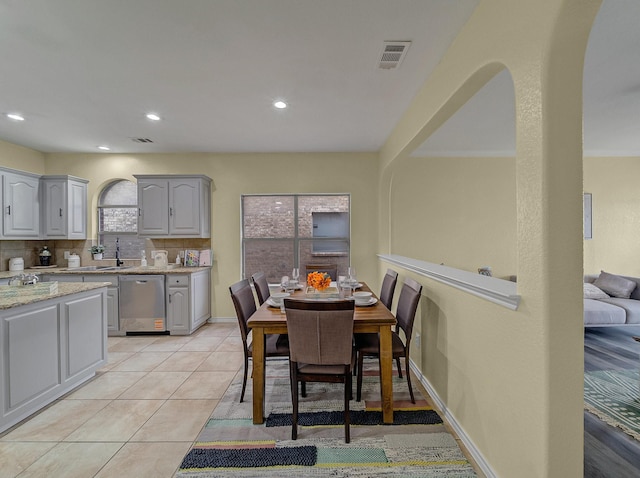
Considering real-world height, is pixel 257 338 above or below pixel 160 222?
below

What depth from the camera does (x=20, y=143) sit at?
4277 mm

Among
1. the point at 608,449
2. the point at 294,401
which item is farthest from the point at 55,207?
the point at 608,449

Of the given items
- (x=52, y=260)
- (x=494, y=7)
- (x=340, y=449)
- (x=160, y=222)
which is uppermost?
(x=494, y=7)

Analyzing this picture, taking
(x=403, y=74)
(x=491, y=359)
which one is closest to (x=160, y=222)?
(x=403, y=74)

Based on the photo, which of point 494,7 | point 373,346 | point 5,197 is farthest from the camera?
point 5,197

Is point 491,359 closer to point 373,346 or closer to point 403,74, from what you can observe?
point 373,346

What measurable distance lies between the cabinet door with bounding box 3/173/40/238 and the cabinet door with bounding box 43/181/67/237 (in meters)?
0.10

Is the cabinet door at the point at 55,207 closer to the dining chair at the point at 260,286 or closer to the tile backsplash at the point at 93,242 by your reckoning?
the tile backsplash at the point at 93,242

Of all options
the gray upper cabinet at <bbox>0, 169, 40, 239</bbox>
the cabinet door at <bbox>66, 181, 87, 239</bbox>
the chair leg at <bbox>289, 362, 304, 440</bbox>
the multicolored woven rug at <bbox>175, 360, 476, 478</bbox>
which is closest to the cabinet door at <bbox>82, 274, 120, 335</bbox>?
the cabinet door at <bbox>66, 181, 87, 239</bbox>

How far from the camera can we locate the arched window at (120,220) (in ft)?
15.8

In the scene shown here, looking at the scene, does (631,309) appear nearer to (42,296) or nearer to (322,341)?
(322,341)

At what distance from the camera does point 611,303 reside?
3918 millimetres

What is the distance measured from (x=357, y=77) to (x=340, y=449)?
2.75 m

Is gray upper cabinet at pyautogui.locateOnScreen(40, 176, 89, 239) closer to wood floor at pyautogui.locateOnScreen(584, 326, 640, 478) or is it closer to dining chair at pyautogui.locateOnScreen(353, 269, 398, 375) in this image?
dining chair at pyautogui.locateOnScreen(353, 269, 398, 375)
